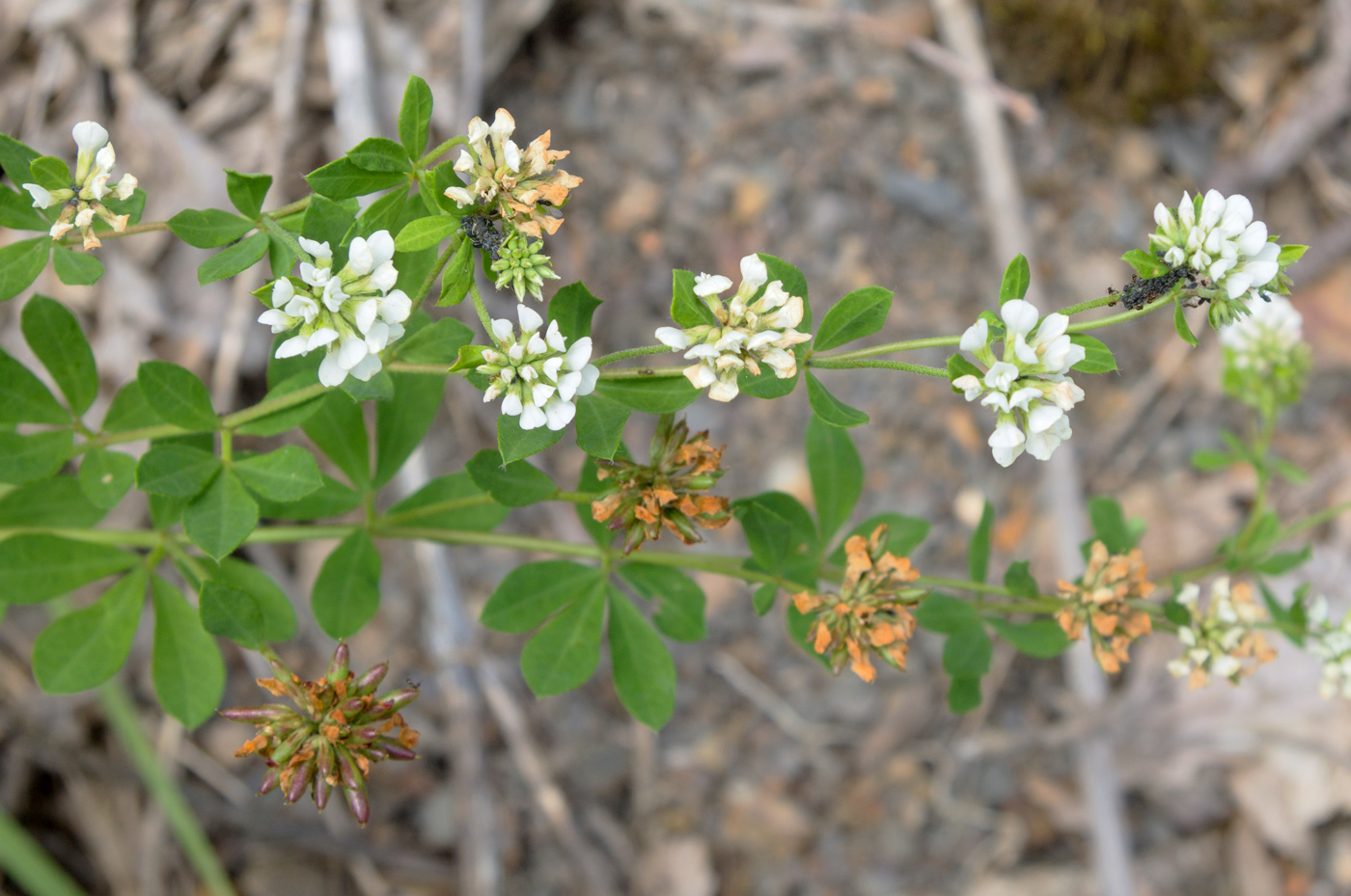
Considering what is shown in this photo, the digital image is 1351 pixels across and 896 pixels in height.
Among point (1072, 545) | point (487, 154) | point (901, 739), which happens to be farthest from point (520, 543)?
point (1072, 545)

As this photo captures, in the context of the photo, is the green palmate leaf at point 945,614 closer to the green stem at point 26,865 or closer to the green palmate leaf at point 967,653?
the green palmate leaf at point 967,653

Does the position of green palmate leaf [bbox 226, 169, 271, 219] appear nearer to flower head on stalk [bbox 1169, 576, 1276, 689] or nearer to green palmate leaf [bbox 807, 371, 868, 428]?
green palmate leaf [bbox 807, 371, 868, 428]

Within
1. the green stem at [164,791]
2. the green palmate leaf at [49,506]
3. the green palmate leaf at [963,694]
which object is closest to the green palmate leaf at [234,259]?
the green palmate leaf at [49,506]

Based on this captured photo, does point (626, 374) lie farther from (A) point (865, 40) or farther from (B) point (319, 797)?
(A) point (865, 40)

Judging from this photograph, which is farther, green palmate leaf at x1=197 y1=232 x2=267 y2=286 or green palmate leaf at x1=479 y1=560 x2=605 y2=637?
green palmate leaf at x1=479 y1=560 x2=605 y2=637

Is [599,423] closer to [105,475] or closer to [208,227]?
[208,227]

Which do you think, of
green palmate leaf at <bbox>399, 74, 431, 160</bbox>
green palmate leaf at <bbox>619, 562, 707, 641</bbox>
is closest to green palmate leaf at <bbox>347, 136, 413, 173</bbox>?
green palmate leaf at <bbox>399, 74, 431, 160</bbox>
